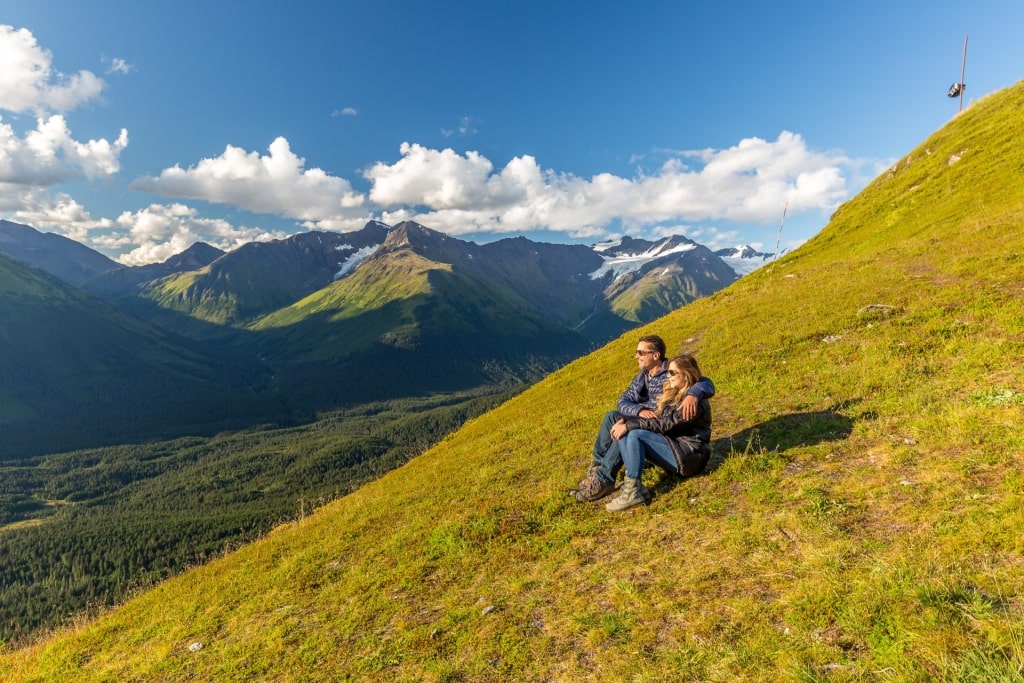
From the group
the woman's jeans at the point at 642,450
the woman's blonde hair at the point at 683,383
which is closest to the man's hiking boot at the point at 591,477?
the woman's jeans at the point at 642,450

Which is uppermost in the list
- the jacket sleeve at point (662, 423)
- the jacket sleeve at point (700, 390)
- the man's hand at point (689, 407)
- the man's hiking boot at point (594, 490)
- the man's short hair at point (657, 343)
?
the man's short hair at point (657, 343)

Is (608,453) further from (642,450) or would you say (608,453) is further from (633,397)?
(633,397)

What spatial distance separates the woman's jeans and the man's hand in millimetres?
→ 876

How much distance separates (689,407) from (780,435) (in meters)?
4.42

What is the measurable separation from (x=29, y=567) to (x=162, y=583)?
271 meters

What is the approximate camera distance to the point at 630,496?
11031 mm

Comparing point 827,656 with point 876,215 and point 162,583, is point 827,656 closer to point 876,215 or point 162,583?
point 162,583

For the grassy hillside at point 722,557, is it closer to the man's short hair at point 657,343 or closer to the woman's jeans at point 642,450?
the woman's jeans at point 642,450

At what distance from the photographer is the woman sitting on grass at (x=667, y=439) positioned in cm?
1091

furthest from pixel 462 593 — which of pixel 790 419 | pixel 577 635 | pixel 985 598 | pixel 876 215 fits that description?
pixel 876 215

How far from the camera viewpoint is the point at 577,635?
23.8 ft

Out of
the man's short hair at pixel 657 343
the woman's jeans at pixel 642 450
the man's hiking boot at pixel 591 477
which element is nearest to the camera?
the woman's jeans at pixel 642 450


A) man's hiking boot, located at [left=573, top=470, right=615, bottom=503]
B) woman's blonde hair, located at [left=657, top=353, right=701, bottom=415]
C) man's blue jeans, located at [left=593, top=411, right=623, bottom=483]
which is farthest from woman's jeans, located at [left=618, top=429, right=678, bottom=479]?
man's hiking boot, located at [left=573, top=470, right=615, bottom=503]

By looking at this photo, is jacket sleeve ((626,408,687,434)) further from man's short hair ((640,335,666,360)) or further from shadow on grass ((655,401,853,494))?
man's short hair ((640,335,666,360))
